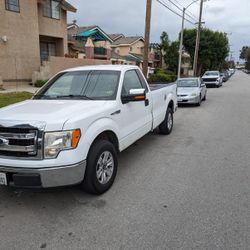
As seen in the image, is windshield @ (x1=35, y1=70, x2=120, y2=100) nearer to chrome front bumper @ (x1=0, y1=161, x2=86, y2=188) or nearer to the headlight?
the headlight

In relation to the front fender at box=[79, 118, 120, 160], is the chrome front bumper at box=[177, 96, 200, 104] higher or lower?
lower

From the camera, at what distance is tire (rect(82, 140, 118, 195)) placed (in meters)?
3.57

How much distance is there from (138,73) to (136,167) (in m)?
2.01

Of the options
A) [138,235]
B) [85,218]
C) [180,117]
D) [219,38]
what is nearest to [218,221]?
[138,235]

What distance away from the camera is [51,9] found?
835 inches

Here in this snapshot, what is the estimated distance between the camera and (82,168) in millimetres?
3383

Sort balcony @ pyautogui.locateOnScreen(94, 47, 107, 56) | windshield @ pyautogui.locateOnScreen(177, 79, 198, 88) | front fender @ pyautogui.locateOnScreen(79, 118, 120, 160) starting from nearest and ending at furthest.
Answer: front fender @ pyautogui.locateOnScreen(79, 118, 120, 160) < windshield @ pyautogui.locateOnScreen(177, 79, 198, 88) < balcony @ pyautogui.locateOnScreen(94, 47, 107, 56)

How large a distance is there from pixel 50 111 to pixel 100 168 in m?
1.07

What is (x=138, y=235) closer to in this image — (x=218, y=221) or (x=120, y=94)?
(x=218, y=221)

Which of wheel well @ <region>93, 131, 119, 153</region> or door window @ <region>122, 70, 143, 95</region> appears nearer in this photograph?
wheel well @ <region>93, 131, 119, 153</region>

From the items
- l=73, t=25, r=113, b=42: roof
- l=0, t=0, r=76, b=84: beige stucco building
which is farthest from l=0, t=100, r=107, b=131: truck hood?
l=73, t=25, r=113, b=42: roof

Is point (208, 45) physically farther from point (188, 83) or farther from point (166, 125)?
point (166, 125)

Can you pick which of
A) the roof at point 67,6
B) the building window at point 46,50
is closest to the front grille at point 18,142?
Answer: the building window at point 46,50

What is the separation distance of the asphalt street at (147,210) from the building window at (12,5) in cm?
1626
